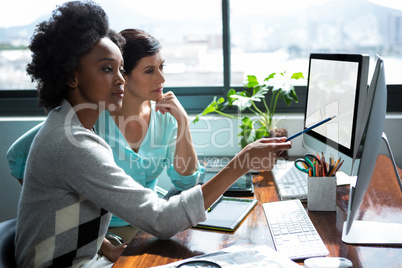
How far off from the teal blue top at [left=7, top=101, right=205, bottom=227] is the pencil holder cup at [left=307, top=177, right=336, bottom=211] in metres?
0.56

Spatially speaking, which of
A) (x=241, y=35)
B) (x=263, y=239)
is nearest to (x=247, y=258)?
(x=263, y=239)

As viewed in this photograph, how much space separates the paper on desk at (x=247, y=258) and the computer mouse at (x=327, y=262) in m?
0.03

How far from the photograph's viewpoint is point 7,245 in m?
1.11

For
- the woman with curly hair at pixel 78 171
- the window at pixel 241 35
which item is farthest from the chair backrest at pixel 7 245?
the window at pixel 241 35

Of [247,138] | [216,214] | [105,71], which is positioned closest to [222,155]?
[247,138]

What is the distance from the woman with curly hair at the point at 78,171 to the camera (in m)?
1.07

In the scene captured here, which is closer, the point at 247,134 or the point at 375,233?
the point at 375,233

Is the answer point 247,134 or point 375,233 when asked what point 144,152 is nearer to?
point 247,134

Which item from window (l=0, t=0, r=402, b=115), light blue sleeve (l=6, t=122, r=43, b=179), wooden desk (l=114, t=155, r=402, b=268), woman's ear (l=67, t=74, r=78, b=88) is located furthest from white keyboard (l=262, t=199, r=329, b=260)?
window (l=0, t=0, r=402, b=115)

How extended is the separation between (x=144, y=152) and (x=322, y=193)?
758 mm

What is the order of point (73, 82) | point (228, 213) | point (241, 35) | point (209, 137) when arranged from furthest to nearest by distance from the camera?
point (241, 35)
point (209, 137)
point (228, 213)
point (73, 82)

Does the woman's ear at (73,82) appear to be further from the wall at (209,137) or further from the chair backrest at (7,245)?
the wall at (209,137)

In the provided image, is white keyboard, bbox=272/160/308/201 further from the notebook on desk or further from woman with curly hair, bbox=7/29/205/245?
woman with curly hair, bbox=7/29/205/245

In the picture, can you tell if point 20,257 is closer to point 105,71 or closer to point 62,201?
point 62,201
